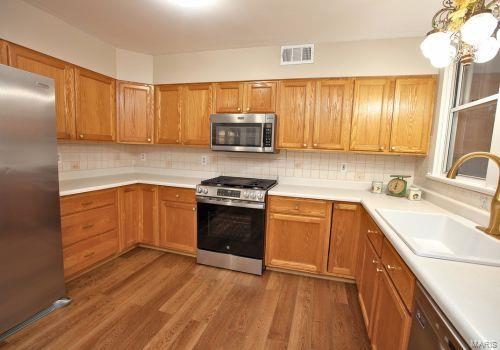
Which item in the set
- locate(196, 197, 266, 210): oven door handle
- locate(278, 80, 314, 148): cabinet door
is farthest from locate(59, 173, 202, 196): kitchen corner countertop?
locate(278, 80, 314, 148): cabinet door

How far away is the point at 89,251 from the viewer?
2381 millimetres

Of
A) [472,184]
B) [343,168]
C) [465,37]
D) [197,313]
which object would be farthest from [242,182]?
[465,37]

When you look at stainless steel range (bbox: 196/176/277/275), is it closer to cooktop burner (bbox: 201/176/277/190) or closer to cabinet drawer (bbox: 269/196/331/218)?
cooktop burner (bbox: 201/176/277/190)

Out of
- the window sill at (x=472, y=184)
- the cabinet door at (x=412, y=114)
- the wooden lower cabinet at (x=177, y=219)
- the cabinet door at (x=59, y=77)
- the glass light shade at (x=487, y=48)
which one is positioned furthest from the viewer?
the wooden lower cabinet at (x=177, y=219)

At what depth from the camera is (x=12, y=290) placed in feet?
5.33

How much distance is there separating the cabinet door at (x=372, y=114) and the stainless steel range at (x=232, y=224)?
1061mm

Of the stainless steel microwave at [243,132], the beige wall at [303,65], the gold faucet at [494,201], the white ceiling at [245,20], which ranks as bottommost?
the gold faucet at [494,201]

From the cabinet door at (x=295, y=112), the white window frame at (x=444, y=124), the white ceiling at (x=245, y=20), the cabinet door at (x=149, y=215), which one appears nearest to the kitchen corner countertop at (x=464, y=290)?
the white window frame at (x=444, y=124)

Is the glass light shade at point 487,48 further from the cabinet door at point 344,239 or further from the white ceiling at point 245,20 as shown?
the cabinet door at point 344,239

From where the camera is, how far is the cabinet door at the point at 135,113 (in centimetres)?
288

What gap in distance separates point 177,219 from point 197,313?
1.14 metres

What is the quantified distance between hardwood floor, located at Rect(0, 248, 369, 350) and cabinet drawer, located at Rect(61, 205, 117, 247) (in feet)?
1.36

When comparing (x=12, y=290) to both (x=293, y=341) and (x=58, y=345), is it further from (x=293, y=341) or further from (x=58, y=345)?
(x=293, y=341)

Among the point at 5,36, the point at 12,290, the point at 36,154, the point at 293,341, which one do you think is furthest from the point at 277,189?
the point at 5,36
